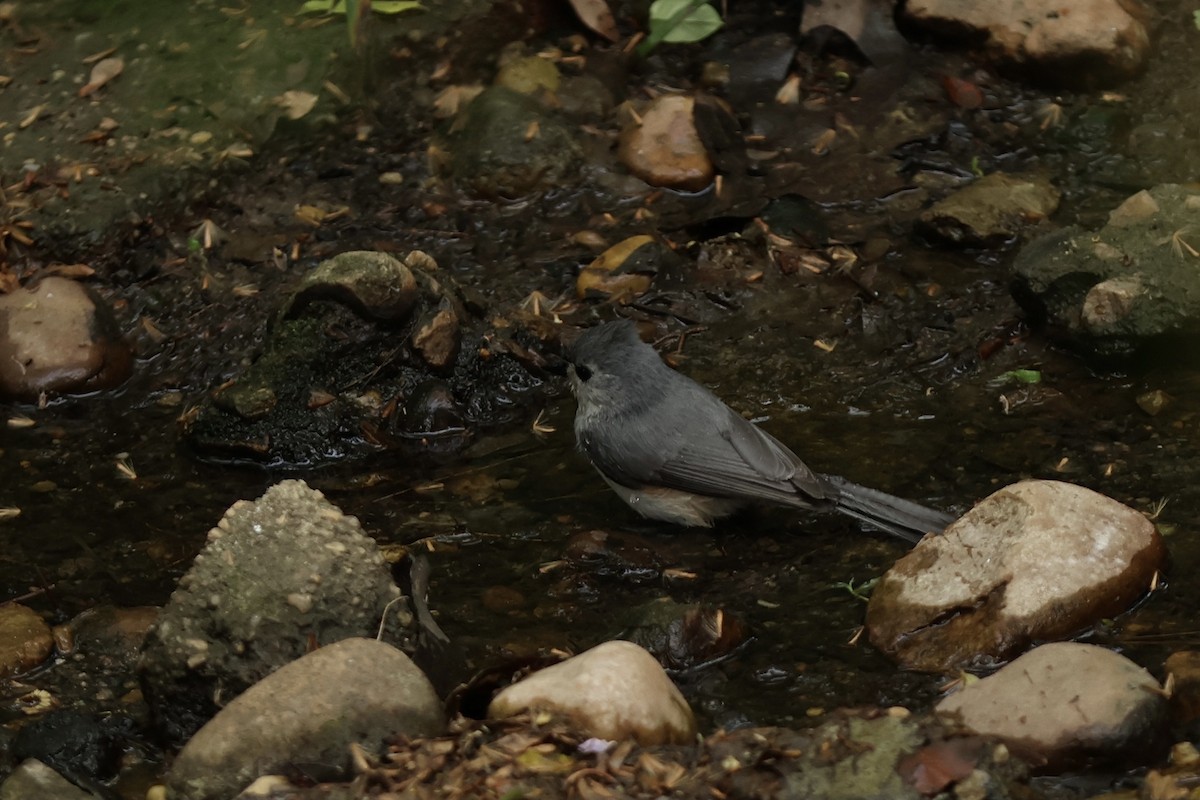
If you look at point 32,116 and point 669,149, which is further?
point 669,149

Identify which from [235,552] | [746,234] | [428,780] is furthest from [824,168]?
[428,780]

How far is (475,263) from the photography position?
20.0 feet

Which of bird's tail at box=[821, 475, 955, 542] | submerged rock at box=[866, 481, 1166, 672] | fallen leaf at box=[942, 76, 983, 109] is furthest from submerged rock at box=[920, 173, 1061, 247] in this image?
submerged rock at box=[866, 481, 1166, 672]

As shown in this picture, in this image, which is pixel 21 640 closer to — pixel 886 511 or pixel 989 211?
pixel 886 511

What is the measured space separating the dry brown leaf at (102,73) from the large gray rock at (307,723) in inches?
160

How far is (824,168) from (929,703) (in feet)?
11.3

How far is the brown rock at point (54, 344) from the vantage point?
539cm

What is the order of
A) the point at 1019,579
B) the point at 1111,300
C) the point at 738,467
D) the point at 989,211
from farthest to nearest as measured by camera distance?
1. the point at 989,211
2. the point at 1111,300
3. the point at 738,467
4. the point at 1019,579

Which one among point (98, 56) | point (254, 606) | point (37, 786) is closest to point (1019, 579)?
point (254, 606)

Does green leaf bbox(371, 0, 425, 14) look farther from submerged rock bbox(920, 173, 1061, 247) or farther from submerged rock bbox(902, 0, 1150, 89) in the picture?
submerged rock bbox(920, 173, 1061, 247)

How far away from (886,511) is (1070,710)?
135 cm

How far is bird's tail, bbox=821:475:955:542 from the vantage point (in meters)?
4.38

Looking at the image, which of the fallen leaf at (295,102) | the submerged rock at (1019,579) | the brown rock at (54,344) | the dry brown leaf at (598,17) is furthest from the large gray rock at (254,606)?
the dry brown leaf at (598,17)

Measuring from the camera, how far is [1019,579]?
3.80m
